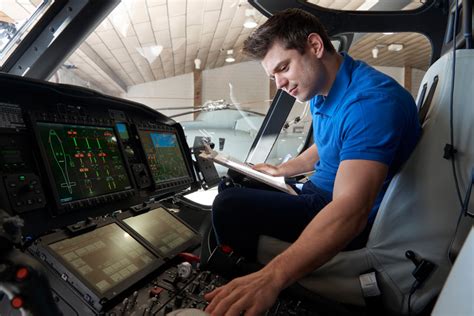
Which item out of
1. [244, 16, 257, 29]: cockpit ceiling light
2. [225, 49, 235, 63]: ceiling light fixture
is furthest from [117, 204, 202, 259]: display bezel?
[225, 49, 235, 63]: ceiling light fixture

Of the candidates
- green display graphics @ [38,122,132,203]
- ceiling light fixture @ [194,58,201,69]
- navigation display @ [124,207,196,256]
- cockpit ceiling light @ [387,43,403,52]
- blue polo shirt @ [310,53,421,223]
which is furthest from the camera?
ceiling light fixture @ [194,58,201,69]

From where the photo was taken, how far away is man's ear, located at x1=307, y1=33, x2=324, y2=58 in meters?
1.08

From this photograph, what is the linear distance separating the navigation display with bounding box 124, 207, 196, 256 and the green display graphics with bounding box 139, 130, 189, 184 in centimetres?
19

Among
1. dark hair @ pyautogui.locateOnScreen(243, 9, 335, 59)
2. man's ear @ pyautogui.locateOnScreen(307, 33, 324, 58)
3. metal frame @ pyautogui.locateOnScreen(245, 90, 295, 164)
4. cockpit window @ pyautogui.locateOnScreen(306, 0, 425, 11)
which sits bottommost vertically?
metal frame @ pyautogui.locateOnScreen(245, 90, 295, 164)

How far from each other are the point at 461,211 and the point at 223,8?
2179 millimetres

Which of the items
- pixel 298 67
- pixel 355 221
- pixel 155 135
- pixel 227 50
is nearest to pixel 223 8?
pixel 227 50

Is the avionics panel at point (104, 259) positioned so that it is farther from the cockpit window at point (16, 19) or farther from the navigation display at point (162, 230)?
the cockpit window at point (16, 19)

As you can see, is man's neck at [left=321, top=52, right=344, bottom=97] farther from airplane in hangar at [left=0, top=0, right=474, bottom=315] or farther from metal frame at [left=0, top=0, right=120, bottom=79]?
metal frame at [left=0, top=0, right=120, bottom=79]

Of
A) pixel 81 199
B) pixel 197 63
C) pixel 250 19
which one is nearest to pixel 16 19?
pixel 81 199

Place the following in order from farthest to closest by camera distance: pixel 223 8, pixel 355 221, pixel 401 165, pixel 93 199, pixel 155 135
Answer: pixel 223 8 < pixel 155 135 < pixel 93 199 < pixel 401 165 < pixel 355 221

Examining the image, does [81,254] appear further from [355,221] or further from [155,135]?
[155,135]

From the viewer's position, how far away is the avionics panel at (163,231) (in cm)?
106

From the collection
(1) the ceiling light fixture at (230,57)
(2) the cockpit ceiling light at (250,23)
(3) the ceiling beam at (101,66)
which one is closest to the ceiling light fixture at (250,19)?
(2) the cockpit ceiling light at (250,23)

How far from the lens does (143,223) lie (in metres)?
1.12
